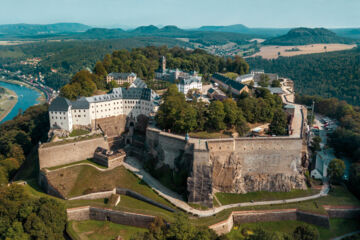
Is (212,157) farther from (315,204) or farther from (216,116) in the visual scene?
(315,204)

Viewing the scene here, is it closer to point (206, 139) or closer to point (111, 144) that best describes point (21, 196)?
point (111, 144)

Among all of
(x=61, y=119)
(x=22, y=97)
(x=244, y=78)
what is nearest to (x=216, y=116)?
(x=61, y=119)

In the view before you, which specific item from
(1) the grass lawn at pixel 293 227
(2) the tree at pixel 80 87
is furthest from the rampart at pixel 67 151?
(1) the grass lawn at pixel 293 227

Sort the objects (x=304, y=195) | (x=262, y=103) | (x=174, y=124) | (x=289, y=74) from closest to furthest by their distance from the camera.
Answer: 1. (x=304, y=195)
2. (x=174, y=124)
3. (x=262, y=103)
4. (x=289, y=74)

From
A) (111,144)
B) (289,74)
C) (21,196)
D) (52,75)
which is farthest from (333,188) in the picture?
(52,75)

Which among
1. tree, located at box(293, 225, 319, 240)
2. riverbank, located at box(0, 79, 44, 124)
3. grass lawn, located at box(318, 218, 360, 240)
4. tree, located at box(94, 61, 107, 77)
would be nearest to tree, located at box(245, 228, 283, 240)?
tree, located at box(293, 225, 319, 240)

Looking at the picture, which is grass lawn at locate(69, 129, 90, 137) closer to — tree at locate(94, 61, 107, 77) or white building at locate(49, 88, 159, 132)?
white building at locate(49, 88, 159, 132)
